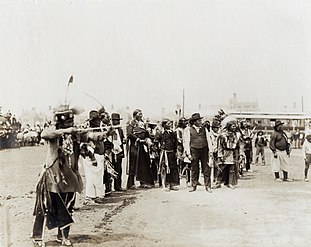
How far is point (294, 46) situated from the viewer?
2.75 m

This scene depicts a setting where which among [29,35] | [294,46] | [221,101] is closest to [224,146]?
[221,101]

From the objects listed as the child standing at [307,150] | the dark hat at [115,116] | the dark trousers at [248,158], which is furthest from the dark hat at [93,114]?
the child standing at [307,150]

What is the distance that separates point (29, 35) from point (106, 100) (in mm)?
522

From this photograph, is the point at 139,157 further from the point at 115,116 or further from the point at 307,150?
the point at 307,150

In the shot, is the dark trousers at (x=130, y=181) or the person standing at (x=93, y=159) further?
the dark trousers at (x=130, y=181)

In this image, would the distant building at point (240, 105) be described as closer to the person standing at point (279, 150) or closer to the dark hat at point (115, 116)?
the person standing at point (279, 150)

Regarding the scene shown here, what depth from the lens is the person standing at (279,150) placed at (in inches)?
114

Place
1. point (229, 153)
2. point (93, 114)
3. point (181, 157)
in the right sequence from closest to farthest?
point (93, 114) < point (181, 157) < point (229, 153)

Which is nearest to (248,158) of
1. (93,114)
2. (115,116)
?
(115,116)

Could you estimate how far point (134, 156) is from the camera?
10.3 ft

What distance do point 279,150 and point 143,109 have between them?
93 cm

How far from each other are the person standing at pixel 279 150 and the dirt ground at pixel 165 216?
0.17 m

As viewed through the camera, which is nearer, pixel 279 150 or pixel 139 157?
pixel 279 150

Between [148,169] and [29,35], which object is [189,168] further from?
[29,35]
